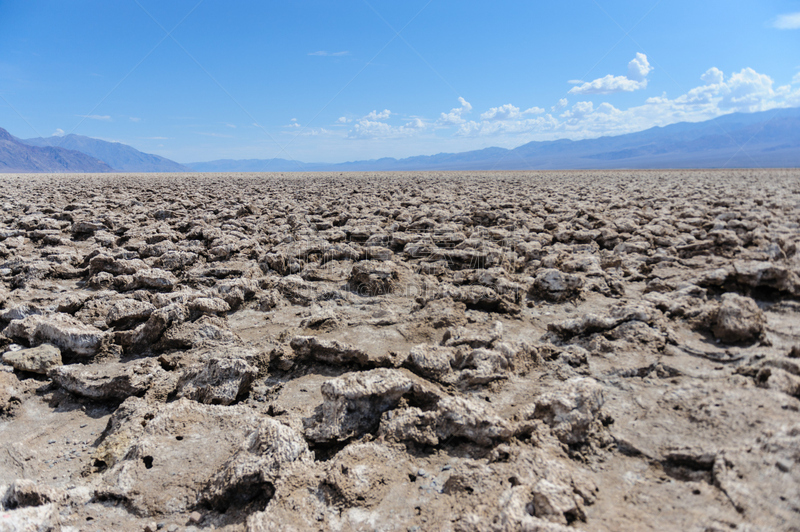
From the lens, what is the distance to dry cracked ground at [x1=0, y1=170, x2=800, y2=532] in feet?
4.81

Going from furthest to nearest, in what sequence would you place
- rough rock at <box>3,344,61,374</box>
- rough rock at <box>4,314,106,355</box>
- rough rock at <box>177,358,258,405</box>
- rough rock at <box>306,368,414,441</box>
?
rough rock at <box>4,314,106,355</box> < rough rock at <box>3,344,61,374</box> < rough rock at <box>177,358,258,405</box> < rough rock at <box>306,368,414,441</box>

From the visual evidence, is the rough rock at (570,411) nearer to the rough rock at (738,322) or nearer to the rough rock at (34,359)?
the rough rock at (738,322)

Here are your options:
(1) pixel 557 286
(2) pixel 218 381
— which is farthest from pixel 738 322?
(2) pixel 218 381

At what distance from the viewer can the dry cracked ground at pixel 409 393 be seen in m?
1.46

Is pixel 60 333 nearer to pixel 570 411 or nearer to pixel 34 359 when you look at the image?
pixel 34 359

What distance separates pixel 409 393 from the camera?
2053mm

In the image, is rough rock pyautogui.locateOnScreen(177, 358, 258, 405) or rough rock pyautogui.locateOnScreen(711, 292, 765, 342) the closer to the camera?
rough rock pyautogui.locateOnScreen(177, 358, 258, 405)

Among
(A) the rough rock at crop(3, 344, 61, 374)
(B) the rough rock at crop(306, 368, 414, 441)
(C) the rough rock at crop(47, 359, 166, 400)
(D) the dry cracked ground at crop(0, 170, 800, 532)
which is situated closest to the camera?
(D) the dry cracked ground at crop(0, 170, 800, 532)

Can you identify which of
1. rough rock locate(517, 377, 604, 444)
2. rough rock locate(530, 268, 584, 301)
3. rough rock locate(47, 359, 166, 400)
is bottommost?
rough rock locate(47, 359, 166, 400)

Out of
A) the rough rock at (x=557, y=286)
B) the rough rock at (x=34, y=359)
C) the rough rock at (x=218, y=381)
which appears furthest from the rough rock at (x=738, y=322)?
the rough rock at (x=34, y=359)

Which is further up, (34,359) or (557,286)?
(557,286)

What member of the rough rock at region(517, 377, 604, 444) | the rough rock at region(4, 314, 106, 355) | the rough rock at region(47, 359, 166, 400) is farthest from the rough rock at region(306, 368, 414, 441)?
the rough rock at region(4, 314, 106, 355)

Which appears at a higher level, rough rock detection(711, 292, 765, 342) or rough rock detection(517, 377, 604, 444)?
rough rock detection(711, 292, 765, 342)

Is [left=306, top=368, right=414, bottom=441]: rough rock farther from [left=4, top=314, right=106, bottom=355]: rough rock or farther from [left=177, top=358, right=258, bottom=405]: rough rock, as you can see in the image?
[left=4, top=314, right=106, bottom=355]: rough rock
